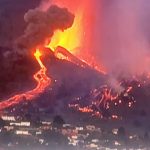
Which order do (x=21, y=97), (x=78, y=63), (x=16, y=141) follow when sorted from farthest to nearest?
(x=78, y=63)
(x=21, y=97)
(x=16, y=141)

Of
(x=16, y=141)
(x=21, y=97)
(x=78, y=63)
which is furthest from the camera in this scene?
(x=78, y=63)

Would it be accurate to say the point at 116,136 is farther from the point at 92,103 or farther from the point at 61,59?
the point at 61,59

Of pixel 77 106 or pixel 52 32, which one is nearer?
pixel 77 106

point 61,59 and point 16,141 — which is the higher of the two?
point 61,59

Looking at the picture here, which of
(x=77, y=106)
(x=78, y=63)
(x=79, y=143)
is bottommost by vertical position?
(x=79, y=143)

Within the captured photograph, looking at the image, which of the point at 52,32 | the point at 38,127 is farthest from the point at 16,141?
the point at 52,32

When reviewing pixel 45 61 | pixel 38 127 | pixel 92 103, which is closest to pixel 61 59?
pixel 45 61
